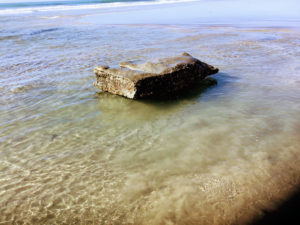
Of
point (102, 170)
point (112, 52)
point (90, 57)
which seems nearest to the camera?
point (102, 170)

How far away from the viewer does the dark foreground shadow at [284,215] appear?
2086 mm

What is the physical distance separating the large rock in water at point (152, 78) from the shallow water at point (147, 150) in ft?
0.66

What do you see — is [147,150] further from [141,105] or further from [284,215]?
[284,215]

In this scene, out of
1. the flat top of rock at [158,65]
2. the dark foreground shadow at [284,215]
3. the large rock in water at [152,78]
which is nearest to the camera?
the dark foreground shadow at [284,215]

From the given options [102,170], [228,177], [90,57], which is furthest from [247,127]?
[90,57]

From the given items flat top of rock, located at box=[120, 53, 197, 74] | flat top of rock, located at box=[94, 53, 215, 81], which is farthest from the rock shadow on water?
flat top of rock, located at box=[120, 53, 197, 74]

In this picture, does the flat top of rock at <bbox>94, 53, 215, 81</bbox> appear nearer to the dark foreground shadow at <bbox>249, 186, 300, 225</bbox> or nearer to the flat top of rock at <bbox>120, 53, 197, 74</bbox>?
the flat top of rock at <bbox>120, 53, 197, 74</bbox>

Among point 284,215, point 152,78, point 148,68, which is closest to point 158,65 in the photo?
point 148,68

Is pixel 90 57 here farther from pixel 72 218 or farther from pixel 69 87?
pixel 72 218

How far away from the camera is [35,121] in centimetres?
394

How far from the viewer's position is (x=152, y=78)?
4523mm

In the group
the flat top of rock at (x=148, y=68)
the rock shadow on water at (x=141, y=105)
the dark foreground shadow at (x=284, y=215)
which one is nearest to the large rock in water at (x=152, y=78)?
the flat top of rock at (x=148, y=68)

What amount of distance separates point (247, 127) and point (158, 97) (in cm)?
177

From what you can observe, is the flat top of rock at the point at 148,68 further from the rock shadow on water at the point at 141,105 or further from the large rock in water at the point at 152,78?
the rock shadow on water at the point at 141,105
